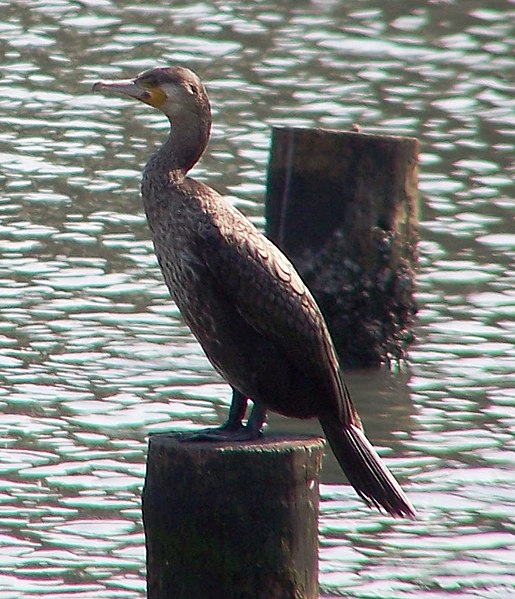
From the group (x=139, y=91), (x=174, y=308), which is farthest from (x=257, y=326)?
(x=174, y=308)

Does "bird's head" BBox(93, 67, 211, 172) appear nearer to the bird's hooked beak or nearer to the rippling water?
the bird's hooked beak

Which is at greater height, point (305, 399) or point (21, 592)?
point (305, 399)

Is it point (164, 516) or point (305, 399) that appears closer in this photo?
point (164, 516)

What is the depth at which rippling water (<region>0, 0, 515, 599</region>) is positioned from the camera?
20.3ft

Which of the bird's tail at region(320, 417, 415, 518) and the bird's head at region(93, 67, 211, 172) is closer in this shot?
the bird's tail at region(320, 417, 415, 518)

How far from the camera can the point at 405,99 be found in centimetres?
1273

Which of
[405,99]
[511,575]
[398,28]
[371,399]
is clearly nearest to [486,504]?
[511,575]

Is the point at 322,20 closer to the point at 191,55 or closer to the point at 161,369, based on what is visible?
the point at 191,55

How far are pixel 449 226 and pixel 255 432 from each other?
17.7ft

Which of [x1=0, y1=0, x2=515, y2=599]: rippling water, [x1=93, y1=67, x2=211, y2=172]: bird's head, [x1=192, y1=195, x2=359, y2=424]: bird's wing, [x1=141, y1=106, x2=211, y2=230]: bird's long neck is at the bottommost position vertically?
[x1=0, y1=0, x2=515, y2=599]: rippling water

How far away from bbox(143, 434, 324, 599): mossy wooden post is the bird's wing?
472mm

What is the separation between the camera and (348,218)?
7.80 metres

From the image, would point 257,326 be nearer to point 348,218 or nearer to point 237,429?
point 237,429

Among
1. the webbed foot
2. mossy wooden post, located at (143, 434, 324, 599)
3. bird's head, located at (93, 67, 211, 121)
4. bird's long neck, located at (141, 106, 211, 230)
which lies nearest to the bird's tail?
the webbed foot
